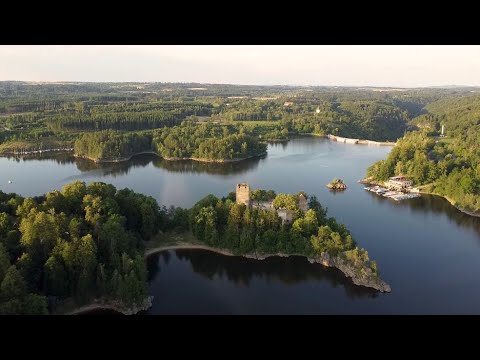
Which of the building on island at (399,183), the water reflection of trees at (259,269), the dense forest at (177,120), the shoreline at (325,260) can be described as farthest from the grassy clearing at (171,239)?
the dense forest at (177,120)

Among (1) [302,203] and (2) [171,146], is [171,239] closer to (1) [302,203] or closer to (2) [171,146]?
(1) [302,203]

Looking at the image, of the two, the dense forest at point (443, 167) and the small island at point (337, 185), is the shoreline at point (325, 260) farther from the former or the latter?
the small island at point (337, 185)

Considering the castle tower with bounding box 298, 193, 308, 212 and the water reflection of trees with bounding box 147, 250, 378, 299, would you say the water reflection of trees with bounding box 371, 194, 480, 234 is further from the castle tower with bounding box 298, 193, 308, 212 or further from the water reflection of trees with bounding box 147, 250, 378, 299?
the water reflection of trees with bounding box 147, 250, 378, 299

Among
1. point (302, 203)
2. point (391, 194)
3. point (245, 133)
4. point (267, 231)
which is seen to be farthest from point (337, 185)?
point (245, 133)

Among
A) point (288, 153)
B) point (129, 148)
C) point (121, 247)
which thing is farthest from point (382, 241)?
point (129, 148)
